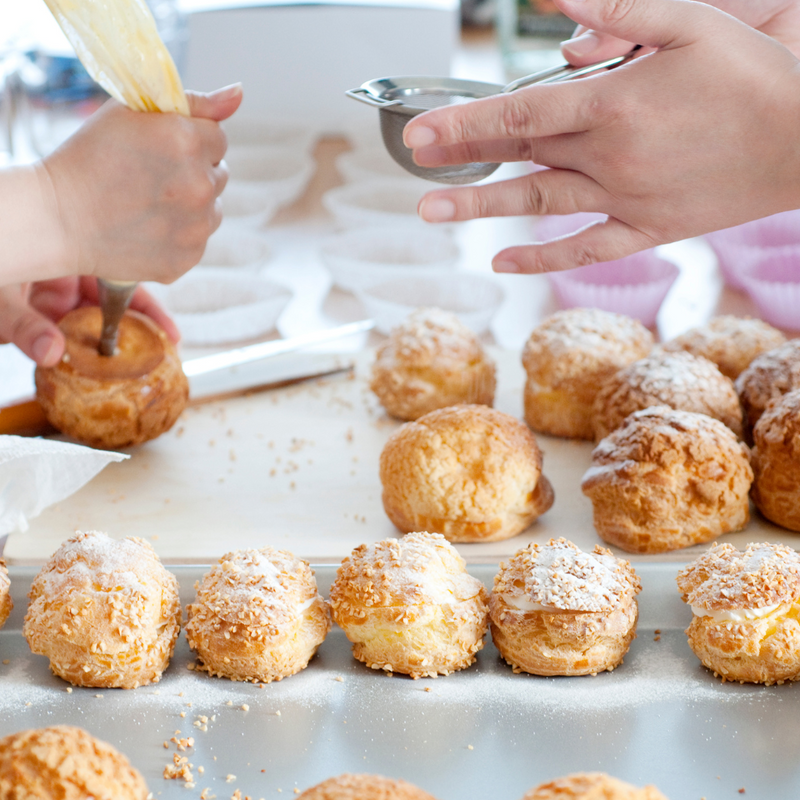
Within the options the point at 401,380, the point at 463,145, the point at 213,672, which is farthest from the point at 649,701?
the point at 401,380

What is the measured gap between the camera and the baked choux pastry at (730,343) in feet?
5.41

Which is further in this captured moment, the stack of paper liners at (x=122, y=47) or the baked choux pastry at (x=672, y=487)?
the baked choux pastry at (x=672, y=487)

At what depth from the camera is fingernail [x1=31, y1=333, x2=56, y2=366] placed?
1493 millimetres

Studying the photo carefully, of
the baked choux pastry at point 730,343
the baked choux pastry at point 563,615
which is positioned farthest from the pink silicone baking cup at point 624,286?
the baked choux pastry at point 563,615

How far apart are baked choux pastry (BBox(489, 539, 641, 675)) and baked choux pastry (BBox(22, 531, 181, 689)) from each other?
40 centimetres

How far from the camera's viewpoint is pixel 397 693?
1.05 metres

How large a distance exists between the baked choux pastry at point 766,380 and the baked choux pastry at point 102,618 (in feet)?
3.20

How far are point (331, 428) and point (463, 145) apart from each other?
Result: 709 millimetres

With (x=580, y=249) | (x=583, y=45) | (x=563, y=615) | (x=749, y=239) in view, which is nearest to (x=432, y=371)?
(x=580, y=249)

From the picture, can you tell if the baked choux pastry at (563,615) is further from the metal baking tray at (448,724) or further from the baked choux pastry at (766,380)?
the baked choux pastry at (766,380)

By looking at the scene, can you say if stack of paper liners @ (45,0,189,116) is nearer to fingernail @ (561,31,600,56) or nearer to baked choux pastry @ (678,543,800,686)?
fingernail @ (561,31,600,56)

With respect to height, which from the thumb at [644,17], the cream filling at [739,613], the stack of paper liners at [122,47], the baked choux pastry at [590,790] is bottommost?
the cream filling at [739,613]

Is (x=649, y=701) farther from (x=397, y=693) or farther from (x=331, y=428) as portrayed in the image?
(x=331, y=428)

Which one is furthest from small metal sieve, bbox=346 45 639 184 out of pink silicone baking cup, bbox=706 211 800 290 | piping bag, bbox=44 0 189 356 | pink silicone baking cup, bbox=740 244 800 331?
pink silicone baking cup, bbox=706 211 800 290
